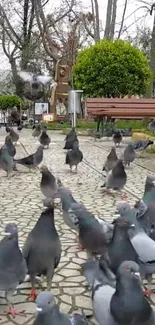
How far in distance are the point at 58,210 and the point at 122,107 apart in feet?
19.6

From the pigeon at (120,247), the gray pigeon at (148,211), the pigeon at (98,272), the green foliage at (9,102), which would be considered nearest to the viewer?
the pigeon at (98,272)

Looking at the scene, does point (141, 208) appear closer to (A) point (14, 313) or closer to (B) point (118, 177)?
(A) point (14, 313)

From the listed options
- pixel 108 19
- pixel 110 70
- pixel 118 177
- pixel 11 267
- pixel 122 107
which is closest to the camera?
pixel 11 267

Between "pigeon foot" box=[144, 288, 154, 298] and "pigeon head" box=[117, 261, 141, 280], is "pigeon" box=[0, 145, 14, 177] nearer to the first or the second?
A: "pigeon foot" box=[144, 288, 154, 298]

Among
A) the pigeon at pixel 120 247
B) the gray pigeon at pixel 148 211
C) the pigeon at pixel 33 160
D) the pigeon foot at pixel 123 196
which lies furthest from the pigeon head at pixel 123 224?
the pigeon at pixel 33 160

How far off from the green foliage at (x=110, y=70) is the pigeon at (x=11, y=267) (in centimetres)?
1527

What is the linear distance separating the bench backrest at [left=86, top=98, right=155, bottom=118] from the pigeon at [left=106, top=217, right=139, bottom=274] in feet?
26.4

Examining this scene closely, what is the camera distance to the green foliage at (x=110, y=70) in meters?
18.2

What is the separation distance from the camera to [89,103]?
12234mm

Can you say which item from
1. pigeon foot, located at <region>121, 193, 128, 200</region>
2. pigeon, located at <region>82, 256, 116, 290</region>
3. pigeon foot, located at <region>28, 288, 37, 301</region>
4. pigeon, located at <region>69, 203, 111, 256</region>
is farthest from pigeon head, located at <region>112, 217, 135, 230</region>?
pigeon foot, located at <region>121, 193, 128, 200</region>

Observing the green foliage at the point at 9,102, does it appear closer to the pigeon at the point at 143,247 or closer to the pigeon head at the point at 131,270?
the pigeon at the point at 143,247

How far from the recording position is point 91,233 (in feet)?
12.5

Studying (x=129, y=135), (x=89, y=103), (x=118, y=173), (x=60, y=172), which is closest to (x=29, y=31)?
(x=129, y=135)

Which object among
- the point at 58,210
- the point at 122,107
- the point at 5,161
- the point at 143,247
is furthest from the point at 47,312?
the point at 122,107
